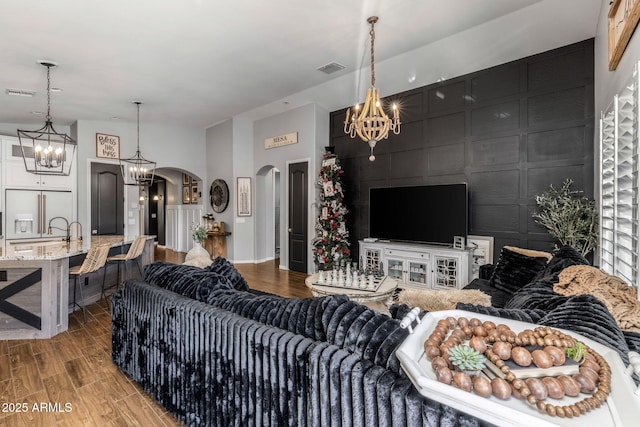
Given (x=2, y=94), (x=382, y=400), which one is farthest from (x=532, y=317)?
(x=2, y=94)

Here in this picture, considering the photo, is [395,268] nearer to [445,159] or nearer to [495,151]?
[445,159]

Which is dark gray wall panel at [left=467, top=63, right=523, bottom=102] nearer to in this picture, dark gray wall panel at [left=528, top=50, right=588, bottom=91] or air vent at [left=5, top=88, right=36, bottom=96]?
dark gray wall panel at [left=528, top=50, right=588, bottom=91]

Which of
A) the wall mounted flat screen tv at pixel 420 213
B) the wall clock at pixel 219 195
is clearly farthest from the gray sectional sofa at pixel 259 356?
the wall clock at pixel 219 195

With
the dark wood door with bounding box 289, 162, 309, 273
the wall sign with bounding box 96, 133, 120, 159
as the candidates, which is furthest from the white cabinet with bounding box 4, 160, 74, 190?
the dark wood door with bounding box 289, 162, 309, 273

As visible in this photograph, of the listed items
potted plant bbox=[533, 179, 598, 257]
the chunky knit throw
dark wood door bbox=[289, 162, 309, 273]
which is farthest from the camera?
dark wood door bbox=[289, 162, 309, 273]

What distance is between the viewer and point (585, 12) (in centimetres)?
336

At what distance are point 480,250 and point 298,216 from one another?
369cm

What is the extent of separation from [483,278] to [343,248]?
2.66 meters

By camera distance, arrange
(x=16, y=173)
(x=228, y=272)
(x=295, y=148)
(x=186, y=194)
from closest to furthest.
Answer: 1. (x=228, y=272)
2. (x=16, y=173)
3. (x=295, y=148)
4. (x=186, y=194)

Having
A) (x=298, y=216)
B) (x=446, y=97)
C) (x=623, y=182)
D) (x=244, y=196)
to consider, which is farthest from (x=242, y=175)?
(x=623, y=182)

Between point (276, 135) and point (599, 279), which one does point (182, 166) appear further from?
point (599, 279)

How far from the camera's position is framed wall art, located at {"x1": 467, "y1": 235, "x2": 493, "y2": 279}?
466 cm

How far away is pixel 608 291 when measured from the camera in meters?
1.66

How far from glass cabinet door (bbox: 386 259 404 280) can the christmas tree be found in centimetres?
92
